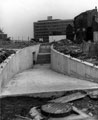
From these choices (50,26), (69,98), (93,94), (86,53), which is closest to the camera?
(69,98)

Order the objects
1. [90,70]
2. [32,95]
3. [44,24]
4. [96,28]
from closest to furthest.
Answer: [32,95]
[90,70]
[96,28]
[44,24]

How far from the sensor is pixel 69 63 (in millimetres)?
11180

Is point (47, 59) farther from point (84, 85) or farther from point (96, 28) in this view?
point (84, 85)

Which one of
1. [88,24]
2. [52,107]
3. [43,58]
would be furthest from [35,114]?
[88,24]

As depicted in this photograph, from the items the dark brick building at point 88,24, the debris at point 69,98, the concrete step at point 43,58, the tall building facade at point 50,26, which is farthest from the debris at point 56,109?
the tall building facade at point 50,26

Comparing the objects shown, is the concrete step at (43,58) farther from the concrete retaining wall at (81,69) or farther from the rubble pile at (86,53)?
the concrete retaining wall at (81,69)

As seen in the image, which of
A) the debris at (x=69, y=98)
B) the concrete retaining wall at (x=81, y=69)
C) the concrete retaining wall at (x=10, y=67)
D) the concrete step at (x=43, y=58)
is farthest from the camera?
the concrete step at (x=43, y=58)

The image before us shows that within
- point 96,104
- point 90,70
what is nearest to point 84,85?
point 90,70

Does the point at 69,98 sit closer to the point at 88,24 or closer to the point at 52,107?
the point at 52,107

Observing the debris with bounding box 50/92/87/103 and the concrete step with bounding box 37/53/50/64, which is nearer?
the debris with bounding box 50/92/87/103

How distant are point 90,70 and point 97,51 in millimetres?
5228

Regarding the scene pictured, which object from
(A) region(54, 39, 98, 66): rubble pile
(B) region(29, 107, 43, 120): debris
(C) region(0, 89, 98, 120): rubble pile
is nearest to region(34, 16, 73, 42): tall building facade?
(A) region(54, 39, 98, 66): rubble pile

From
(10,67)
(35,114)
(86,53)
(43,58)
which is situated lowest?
(43,58)

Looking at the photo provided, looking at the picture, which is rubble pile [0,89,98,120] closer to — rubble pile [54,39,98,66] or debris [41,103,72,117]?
debris [41,103,72,117]
